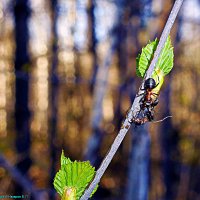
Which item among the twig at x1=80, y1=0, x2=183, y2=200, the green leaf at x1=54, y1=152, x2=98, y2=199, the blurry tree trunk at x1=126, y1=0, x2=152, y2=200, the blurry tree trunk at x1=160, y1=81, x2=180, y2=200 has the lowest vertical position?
the blurry tree trunk at x1=160, y1=81, x2=180, y2=200

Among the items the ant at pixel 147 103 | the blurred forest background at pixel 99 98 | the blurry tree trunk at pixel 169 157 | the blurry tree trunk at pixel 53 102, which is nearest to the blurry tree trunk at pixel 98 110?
the blurred forest background at pixel 99 98

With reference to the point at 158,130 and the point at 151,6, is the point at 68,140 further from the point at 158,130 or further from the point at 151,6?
the point at 151,6

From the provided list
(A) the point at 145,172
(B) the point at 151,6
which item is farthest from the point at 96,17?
(A) the point at 145,172

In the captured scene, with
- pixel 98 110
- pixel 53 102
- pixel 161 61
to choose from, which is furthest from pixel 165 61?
pixel 53 102

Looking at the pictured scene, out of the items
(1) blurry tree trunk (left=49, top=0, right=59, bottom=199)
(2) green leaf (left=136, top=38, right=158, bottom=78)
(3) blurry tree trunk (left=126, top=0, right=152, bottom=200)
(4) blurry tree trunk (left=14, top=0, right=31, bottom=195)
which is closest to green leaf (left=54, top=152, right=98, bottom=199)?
(2) green leaf (left=136, top=38, right=158, bottom=78)

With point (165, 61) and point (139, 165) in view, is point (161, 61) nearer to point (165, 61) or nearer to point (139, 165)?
point (165, 61)

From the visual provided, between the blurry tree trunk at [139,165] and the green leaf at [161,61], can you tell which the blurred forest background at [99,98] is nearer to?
the blurry tree trunk at [139,165]

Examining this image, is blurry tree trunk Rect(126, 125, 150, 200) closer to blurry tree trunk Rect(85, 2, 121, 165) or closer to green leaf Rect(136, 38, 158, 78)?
blurry tree trunk Rect(85, 2, 121, 165)
